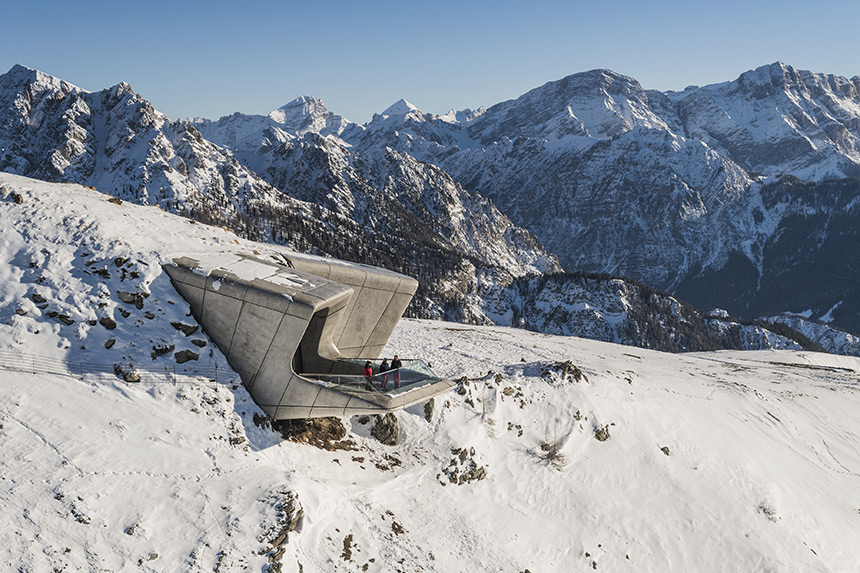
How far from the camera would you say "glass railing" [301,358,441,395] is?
19.4m

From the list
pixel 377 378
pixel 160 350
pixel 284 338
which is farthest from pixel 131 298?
pixel 377 378

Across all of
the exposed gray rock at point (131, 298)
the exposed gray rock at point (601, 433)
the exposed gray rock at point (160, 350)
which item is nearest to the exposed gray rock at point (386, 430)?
the exposed gray rock at point (160, 350)

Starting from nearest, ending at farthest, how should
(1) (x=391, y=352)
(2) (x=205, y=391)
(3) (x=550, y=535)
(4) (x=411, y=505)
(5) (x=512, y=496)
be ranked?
(2) (x=205, y=391) → (4) (x=411, y=505) → (3) (x=550, y=535) → (5) (x=512, y=496) → (1) (x=391, y=352)

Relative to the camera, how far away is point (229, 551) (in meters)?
14.4

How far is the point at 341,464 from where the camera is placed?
66.1 ft

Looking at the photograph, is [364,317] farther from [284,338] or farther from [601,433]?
[601,433]

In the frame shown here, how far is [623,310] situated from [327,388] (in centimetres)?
→ 18429

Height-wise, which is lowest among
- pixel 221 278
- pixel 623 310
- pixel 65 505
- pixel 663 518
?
pixel 623 310

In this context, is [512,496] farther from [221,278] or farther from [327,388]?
[221,278]

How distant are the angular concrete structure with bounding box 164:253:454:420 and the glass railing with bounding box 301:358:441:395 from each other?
0.12ft

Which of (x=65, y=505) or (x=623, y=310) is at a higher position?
(x=65, y=505)

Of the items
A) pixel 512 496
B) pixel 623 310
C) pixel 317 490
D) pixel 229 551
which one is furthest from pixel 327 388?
pixel 623 310

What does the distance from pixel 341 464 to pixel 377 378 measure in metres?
3.62

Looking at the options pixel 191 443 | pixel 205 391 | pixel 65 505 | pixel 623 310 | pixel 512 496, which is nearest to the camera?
pixel 65 505
